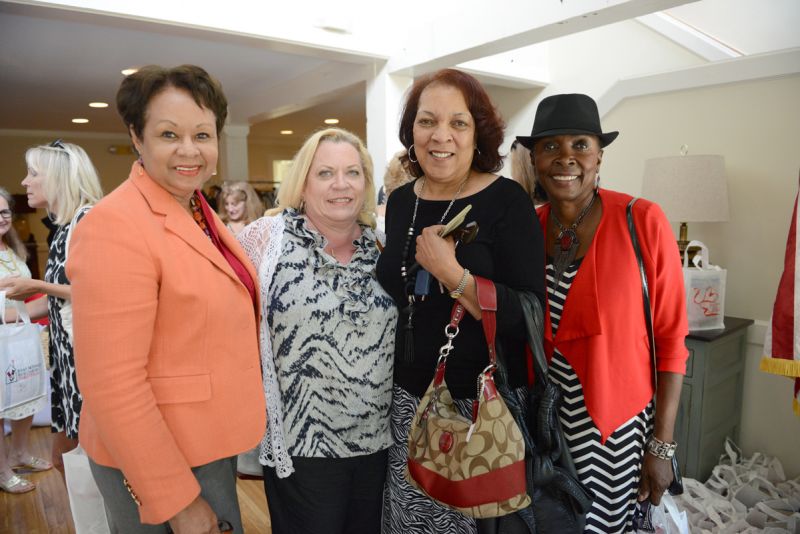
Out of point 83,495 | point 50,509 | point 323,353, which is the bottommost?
point 50,509

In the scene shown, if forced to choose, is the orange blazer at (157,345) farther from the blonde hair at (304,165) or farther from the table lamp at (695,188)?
the table lamp at (695,188)

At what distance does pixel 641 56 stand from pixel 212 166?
3.69m

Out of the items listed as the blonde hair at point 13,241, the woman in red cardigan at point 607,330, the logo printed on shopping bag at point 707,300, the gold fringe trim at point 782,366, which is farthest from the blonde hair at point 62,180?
the logo printed on shopping bag at point 707,300

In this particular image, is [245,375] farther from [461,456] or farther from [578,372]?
[578,372]

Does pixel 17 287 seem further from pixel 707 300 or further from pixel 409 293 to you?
pixel 707 300

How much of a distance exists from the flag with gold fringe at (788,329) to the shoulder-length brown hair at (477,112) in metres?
1.26

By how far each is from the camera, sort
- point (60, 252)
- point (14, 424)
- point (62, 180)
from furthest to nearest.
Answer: point (14, 424), point (62, 180), point (60, 252)

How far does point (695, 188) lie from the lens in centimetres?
286

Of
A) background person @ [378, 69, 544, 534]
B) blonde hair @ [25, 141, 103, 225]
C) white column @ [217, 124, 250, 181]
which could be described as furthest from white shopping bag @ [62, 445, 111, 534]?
white column @ [217, 124, 250, 181]

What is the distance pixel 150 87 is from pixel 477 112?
795 mm

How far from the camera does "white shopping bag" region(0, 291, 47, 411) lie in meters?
2.52

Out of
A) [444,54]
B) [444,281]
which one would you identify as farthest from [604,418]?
[444,54]

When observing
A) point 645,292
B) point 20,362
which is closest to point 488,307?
point 645,292

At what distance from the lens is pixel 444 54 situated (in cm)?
387
